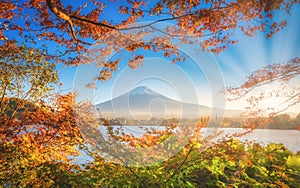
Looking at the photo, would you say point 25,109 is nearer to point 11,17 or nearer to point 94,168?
point 11,17

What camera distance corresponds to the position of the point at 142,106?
2.84m

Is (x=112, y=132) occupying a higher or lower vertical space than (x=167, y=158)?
higher

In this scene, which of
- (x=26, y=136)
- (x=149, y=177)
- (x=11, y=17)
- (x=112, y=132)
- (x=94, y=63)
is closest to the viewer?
(x=149, y=177)

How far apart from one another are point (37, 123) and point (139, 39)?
285 centimetres

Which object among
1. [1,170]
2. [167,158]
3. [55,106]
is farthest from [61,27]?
[167,158]

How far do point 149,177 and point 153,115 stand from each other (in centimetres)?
73

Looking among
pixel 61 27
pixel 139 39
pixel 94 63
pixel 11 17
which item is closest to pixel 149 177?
pixel 94 63

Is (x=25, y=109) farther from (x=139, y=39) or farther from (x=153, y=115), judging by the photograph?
(x=153, y=115)

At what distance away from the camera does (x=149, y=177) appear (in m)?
2.44

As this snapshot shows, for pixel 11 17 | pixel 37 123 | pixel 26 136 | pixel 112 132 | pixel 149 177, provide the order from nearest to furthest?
pixel 149 177 < pixel 112 132 < pixel 26 136 < pixel 37 123 < pixel 11 17

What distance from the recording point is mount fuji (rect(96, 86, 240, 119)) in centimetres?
261

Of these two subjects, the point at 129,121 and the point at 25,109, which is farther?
the point at 25,109

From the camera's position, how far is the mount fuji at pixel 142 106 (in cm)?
261

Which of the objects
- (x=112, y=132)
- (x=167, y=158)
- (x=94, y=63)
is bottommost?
(x=167, y=158)
